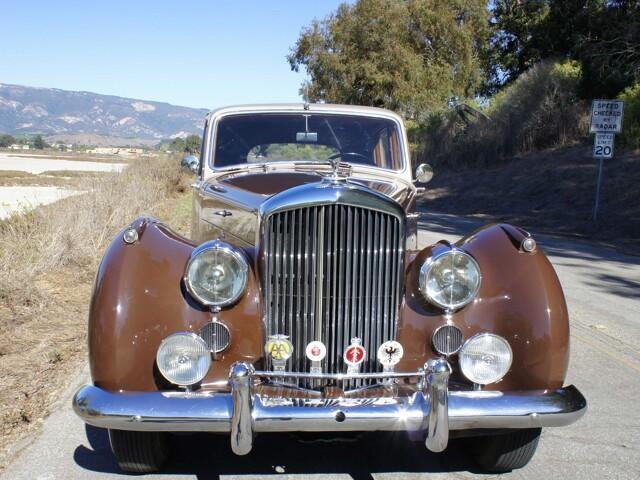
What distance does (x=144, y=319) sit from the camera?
321 cm

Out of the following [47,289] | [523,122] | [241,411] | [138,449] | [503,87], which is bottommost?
[47,289]

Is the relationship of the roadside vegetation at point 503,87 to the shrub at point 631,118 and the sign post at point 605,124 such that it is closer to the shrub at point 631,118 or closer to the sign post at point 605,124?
the shrub at point 631,118

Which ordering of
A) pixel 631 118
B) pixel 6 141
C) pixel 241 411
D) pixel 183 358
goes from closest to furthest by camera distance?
pixel 241 411, pixel 183 358, pixel 631 118, pixel 6 141

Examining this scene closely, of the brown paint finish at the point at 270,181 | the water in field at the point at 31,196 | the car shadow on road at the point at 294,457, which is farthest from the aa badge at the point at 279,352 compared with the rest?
the water in field at the point at 31,196

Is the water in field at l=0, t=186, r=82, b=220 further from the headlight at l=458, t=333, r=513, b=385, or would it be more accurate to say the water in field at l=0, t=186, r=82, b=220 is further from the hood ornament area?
the headlight at l=458, t=333, r=513, b=385

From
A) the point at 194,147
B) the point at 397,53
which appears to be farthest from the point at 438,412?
the point at 397,53

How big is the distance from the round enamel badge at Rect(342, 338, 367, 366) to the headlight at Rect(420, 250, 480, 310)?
0.40 m

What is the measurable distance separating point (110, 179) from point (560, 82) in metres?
17.4

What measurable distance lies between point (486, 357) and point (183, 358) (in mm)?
1338

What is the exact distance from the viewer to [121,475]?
3.42 m

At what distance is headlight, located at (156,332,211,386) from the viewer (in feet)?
10.1

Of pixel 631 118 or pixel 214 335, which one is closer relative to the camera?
pixel 214 335

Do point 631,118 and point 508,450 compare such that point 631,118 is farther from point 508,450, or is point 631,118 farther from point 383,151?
point 508,450

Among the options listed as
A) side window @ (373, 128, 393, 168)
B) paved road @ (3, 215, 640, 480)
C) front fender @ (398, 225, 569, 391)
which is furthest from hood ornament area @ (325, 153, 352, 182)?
paved road @ (3, 215, 640, 480)
